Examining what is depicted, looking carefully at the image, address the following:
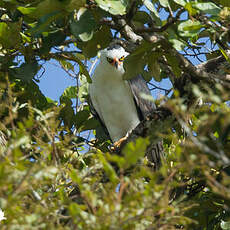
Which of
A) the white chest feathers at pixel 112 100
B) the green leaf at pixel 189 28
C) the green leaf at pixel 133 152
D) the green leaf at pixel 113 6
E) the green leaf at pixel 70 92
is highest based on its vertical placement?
the green leaf at pixel 70 92

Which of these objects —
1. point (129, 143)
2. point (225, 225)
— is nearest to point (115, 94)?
point (225, 225)

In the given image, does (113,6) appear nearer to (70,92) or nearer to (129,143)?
(129,143)

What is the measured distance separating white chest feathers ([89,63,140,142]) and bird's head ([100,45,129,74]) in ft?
0.20

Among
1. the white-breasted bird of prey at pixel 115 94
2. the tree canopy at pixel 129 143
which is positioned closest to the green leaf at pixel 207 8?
the tree canopy at pixel 129 143

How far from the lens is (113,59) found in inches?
186

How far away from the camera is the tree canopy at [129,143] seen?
1540mm

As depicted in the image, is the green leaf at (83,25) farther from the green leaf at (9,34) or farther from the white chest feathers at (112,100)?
the white chest feathers at (112,100)

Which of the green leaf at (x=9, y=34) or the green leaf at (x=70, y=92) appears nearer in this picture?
the green leaf at (x=9, y=34)

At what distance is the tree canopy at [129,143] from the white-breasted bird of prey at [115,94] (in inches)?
27.0

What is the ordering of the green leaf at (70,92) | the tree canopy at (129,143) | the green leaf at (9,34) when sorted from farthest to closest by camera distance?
the green leaf at (70,92) < the green leaf at (9,34) < the tree canopy at (129,143)

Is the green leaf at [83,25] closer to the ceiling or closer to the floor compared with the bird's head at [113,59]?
closer to the floor

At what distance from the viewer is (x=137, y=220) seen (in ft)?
5.31

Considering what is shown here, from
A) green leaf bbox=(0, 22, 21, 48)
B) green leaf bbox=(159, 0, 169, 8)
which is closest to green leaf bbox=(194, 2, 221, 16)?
green leaf bbox=(159, 0, 169, 8)

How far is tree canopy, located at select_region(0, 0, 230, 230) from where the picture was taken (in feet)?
5.05
